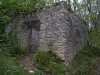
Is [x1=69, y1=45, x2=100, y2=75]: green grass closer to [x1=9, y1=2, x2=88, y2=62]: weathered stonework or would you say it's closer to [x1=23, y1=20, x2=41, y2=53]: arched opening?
[x1=9, y1=2, x2=88, y2=62]: weathered stonework

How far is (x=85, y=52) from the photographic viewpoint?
8.10 metres

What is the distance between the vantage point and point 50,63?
6.47 meters

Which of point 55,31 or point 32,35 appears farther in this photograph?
point 32,35

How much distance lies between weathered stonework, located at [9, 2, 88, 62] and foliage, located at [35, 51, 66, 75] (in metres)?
0.26

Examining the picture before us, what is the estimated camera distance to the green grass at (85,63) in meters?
6.71

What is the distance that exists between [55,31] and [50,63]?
1.34 m

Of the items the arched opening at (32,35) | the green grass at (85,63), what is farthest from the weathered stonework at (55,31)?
the green grass at (85,63)

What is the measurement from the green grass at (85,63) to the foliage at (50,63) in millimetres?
482

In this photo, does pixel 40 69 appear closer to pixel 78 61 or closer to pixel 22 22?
pixel 78 61

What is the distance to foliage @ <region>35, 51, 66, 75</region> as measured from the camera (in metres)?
6.30

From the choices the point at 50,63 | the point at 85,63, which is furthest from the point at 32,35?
the point at 85,63

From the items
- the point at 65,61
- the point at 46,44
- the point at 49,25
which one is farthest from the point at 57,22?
the point at 65,61

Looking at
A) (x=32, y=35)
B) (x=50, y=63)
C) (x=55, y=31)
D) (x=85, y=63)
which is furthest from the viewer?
(x=32, y=35)

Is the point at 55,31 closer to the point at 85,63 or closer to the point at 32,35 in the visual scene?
the point at 32,35
